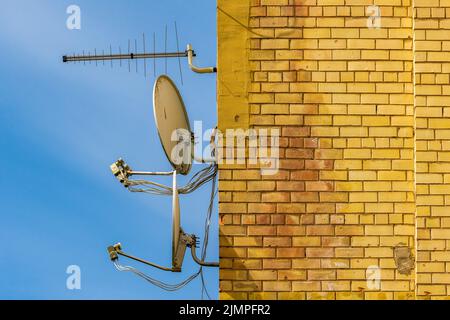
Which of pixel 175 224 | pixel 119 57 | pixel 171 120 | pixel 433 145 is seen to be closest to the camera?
pixel 433 145

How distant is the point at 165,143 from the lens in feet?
37.9

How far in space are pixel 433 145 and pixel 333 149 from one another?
0.87 m

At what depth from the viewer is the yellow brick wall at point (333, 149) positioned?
11.0 m

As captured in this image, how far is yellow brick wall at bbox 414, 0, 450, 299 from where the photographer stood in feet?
36.1

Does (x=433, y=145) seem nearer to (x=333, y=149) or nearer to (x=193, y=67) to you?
(x=333, y=149)

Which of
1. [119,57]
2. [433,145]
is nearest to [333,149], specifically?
[433,145]

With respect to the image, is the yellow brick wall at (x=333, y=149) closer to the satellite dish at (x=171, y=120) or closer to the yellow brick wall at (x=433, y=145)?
the yellow brick wall at (x=433, y=145)

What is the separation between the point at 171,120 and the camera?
12.0 metres

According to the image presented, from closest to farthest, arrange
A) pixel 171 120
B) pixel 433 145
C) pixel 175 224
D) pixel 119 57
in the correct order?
pixel 433 145, pixel 175 224, pixel 171 120, pixel 119 57

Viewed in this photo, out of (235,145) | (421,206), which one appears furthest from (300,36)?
(421,206)

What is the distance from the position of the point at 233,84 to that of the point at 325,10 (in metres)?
1.07

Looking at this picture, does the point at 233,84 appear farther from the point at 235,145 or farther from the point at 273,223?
the point at 273,223

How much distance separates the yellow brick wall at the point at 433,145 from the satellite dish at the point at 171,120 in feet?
7.29

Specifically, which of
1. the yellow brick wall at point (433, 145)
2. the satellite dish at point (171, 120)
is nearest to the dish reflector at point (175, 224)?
the satellite dish at point (171, 120)
